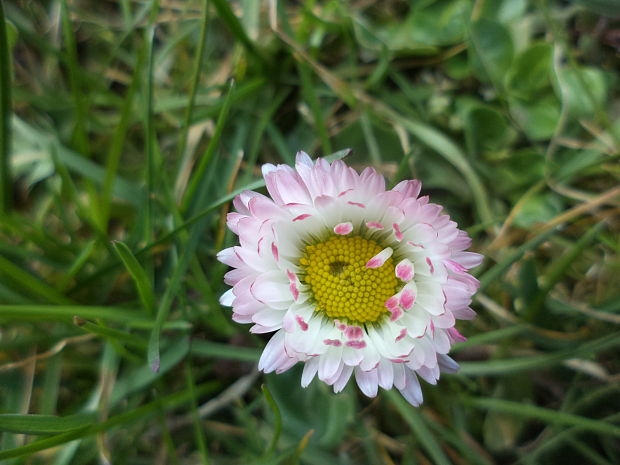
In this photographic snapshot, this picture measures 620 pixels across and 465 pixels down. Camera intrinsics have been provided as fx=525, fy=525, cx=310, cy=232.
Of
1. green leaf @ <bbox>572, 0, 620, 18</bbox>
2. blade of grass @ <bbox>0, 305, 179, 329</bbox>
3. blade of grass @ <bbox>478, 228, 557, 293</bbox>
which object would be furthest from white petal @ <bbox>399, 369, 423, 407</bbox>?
green leaf @ <bbox>572, 0, 620, 18</bbox>

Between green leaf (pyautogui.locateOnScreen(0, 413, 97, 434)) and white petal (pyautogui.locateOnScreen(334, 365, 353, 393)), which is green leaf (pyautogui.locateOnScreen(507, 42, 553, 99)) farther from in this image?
green leaf (pyautogui.locateOnScreen(0, 413, 97, 434))

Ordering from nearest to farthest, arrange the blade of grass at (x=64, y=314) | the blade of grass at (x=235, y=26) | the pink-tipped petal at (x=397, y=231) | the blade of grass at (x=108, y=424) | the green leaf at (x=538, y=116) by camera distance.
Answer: the pink-tipped petal at (x=397, y=231)
the blade of grass at (x=108, y=424)
the blade of grass at (x=64, y=314)
the blade of grass at (x=235, y=26)
the green leaf at (x=538, y=116)

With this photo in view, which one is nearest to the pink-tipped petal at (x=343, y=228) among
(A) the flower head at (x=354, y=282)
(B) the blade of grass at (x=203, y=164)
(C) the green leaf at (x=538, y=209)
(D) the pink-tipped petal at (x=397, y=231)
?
(A) the flower head at (x=354, y=282)

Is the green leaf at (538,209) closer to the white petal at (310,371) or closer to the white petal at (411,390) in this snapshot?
the white petal at (411,390)

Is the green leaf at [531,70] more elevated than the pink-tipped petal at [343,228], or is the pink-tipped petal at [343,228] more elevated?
the green leaf at [531,70]

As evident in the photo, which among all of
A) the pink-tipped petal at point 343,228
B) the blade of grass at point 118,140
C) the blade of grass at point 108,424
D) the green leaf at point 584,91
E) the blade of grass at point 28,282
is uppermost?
the blade of grass at point 118,140

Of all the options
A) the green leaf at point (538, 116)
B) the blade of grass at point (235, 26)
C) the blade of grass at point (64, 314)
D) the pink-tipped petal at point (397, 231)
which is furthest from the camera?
the green leaf at point (538, 116)

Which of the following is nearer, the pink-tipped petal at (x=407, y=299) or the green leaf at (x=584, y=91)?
the pink-tipped petal at (x=407, y=299)
